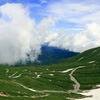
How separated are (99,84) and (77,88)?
2108 centimetres

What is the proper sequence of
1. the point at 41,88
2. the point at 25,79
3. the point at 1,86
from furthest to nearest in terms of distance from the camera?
the point at 25,79 → the point at 41,88 → the point at 1,86

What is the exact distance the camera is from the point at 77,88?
186 metres

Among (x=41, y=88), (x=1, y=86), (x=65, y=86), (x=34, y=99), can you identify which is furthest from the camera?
(x=65, y=86)

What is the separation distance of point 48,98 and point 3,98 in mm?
19068

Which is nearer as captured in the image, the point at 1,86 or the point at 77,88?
the point at 1,86

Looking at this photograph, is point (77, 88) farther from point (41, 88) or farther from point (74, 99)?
point (74, 99)

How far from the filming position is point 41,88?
16075 centimetres

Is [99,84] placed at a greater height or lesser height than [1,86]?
lesser

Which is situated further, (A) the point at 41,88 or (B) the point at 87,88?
(B) the point at 87,88

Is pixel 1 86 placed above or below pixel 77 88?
above

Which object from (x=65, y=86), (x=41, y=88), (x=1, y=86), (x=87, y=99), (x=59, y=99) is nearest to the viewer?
(x=59, y=99)

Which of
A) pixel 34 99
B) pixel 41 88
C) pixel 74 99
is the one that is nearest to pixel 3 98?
pixel 34 99

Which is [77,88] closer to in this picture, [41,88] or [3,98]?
[41,88]

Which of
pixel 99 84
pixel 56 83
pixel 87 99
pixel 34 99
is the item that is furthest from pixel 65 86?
pixel 34 99
